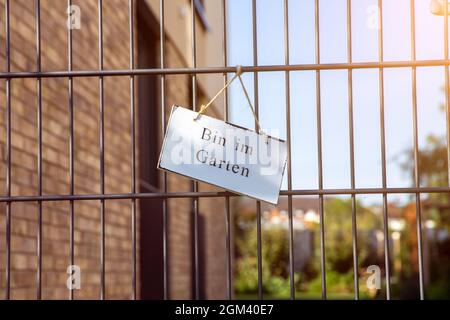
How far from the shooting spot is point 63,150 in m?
4.93

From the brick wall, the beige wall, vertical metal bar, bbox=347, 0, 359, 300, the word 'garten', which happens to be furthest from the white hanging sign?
the beige wall

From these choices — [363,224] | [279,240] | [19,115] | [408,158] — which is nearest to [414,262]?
[408,158]

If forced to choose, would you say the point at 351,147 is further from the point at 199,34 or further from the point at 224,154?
the point at 199,34

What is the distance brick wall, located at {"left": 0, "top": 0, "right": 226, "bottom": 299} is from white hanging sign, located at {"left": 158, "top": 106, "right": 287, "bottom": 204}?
1481mm

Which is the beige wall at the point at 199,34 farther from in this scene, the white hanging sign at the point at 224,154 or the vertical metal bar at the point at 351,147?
the white hanging sign at the point at 224,154

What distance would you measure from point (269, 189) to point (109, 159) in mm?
3384

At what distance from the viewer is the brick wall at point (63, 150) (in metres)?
4.19

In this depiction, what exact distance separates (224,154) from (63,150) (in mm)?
2390

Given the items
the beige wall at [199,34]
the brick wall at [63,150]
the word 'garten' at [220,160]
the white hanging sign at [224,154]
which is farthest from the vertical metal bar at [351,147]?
the beige wall at [199,34]

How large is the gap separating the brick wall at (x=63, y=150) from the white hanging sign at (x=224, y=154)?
148 cm

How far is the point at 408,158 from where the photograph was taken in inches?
Answer: 808

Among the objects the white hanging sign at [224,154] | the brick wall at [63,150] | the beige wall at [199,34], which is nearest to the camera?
the white hanging sign at [224,154]

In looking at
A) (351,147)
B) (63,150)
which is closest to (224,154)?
(351,147)
